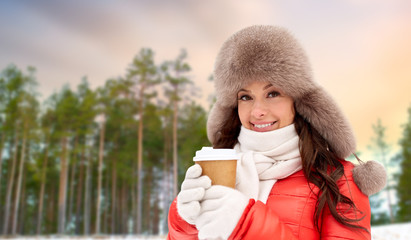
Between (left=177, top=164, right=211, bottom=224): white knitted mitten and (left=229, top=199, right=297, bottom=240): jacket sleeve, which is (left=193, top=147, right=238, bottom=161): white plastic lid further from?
(left=229, top=199, right=297, bottom=240): jacket sleeve

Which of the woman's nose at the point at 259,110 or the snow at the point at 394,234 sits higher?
the woman's nose at the point at 259,110

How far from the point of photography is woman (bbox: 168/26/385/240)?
1697mm

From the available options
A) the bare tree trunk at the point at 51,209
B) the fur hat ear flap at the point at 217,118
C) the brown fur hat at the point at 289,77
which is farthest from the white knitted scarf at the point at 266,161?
the bare tree trunk at the point at 51,209

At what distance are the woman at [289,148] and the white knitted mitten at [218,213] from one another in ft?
0.32

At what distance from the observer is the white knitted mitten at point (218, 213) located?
54.2 inches

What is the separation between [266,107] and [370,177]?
0.73m

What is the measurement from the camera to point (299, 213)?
5.61 ft

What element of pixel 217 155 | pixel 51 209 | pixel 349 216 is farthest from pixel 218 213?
pixel 51 209

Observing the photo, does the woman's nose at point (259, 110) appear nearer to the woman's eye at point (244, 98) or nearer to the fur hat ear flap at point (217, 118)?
the woman's eye at point (244, 98)

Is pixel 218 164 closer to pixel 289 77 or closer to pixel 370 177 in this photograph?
pixel 289 77

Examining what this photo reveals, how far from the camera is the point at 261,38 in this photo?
6.22 ft

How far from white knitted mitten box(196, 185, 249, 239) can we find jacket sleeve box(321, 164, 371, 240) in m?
0.63

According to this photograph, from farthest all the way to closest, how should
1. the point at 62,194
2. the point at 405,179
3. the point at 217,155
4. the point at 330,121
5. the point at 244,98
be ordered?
the point at 405,179 → the point at 62,194 → the point at 244,98 → the point at 330,121 → the point at 217,155

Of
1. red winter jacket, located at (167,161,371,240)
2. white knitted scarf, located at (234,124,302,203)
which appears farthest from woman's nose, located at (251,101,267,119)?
red winter jacket, located at (167,161,371,240)
